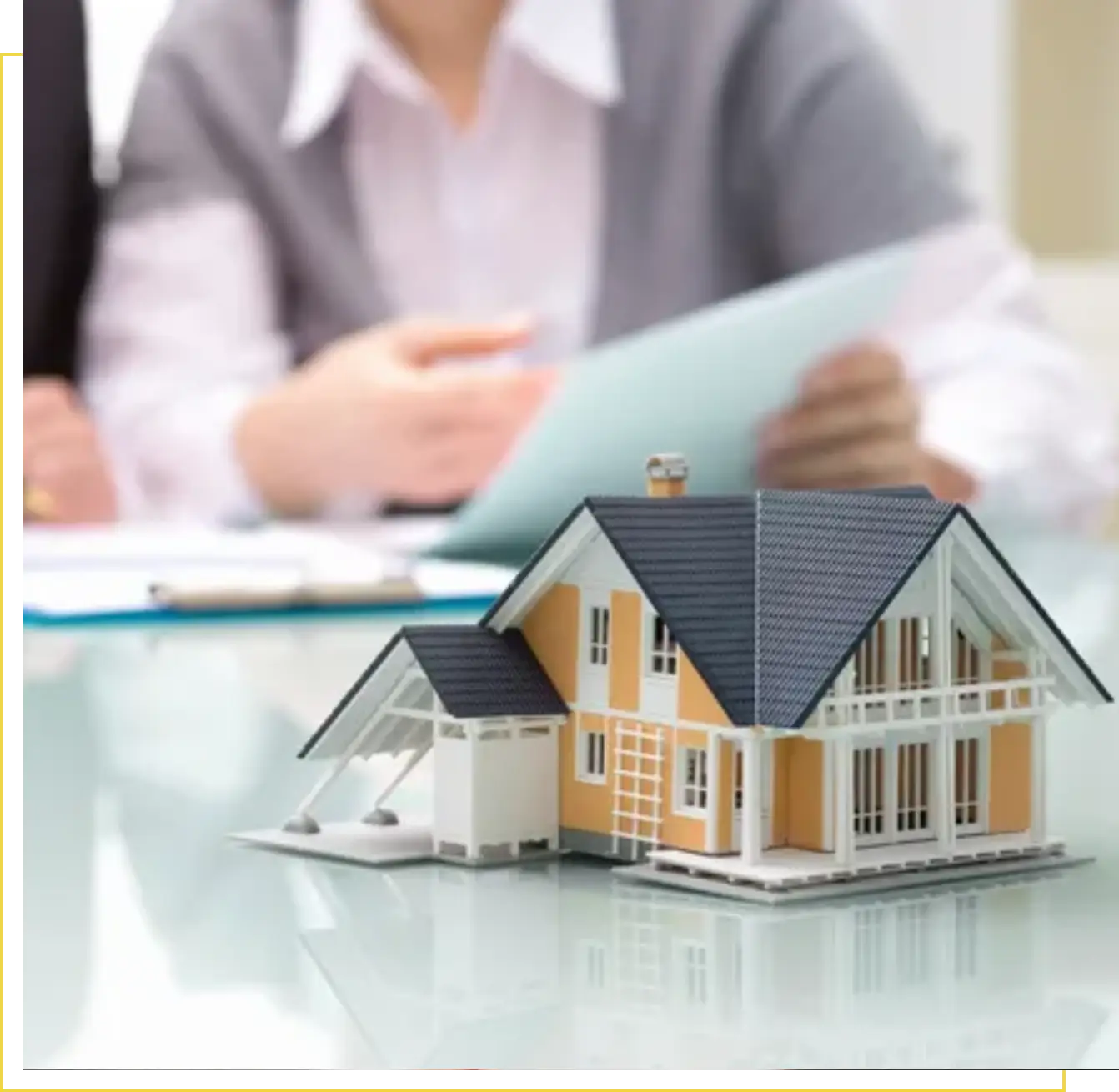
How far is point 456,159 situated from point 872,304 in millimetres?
620

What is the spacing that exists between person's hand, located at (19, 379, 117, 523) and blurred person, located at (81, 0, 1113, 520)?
0.08m

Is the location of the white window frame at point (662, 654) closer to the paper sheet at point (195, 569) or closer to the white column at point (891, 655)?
the white column at point (891, 655)

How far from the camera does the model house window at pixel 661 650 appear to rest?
2.55 ft

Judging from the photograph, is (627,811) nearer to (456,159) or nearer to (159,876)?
(159,876)

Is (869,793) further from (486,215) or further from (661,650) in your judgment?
(486,215)

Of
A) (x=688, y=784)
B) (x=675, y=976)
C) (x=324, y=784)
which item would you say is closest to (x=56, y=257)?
(x=324, y=784)

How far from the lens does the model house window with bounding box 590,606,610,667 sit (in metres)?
0.80

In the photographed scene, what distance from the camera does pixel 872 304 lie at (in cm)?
184

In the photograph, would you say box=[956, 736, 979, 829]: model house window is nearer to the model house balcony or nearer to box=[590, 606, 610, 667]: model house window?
the model house balcony

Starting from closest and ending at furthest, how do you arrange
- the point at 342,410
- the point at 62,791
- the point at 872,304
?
1. the point at 62,791
2. the point at 872,304
3. the point at 342,410

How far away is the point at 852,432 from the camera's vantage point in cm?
202

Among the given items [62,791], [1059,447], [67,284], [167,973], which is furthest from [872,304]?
[167,973]

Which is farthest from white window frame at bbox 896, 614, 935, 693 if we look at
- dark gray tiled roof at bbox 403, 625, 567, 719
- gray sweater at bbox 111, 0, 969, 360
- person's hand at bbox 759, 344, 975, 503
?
gray sweater at bbox 111, 0, 969, 360

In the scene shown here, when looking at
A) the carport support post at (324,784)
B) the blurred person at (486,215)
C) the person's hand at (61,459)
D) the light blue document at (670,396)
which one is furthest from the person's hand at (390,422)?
the carport support post at (324,784)
